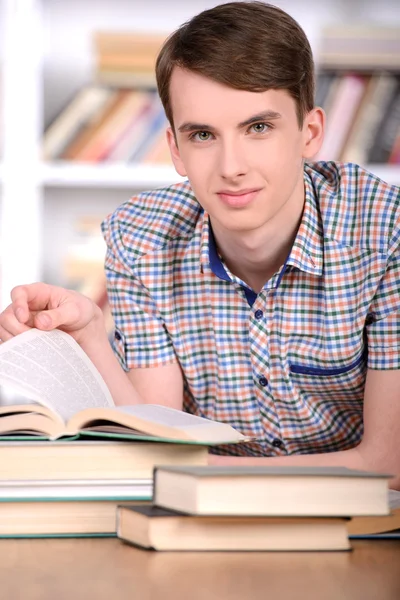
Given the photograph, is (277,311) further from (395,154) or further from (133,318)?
(395,154)

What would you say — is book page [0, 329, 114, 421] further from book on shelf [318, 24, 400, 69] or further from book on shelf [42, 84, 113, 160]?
book on shelf [318, 24, 400, 69]

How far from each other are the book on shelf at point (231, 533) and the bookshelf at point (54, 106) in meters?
1.81

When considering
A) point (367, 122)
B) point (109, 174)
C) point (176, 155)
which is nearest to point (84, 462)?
point (176, 155)

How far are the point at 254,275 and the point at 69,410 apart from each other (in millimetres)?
627

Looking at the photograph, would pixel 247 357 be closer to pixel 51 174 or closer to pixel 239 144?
pixel 239 144

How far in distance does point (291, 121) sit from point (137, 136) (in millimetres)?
1276

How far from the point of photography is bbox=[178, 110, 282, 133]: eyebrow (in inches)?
48.6

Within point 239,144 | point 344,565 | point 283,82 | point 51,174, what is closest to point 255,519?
point 344,565

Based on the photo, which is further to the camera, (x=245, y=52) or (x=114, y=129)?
(x=114, y=129)

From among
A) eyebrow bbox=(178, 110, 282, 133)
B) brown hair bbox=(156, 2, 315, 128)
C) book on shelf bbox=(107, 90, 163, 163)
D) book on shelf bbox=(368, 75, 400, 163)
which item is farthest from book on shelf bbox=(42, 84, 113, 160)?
eyebrow bbox=(178, 110, 282, 133)

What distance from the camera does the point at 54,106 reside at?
2643mm

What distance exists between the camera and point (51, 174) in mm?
2512

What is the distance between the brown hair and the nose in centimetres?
8

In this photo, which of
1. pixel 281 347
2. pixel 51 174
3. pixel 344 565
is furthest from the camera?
pixel 51 174
